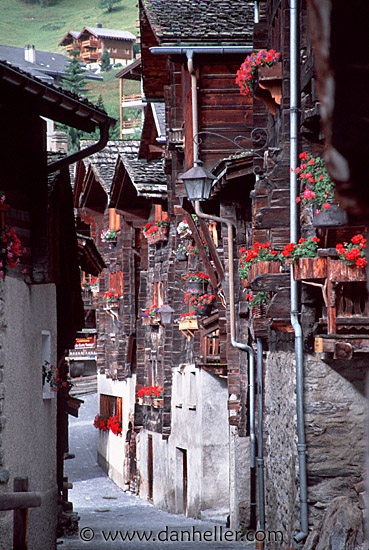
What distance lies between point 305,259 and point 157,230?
16870mm

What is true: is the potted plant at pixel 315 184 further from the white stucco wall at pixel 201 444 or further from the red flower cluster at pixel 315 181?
the white stucco wall at pixel 201 444

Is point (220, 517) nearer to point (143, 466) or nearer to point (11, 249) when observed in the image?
point (143, 466)

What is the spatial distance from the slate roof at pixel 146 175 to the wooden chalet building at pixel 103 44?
99975 mm

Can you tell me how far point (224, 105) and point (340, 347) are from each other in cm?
756

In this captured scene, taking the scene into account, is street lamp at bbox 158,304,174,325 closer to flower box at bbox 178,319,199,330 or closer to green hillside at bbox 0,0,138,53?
Answer: flower box at bbox 178,319,199,330

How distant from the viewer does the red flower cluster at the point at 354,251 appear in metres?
8.54

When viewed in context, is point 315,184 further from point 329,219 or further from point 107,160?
point 107,160

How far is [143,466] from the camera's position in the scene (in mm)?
27984

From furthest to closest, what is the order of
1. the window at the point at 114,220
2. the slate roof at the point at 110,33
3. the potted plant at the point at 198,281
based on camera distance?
the slate roof at the point at 110,33, the window at the point at 114,220, the potted plant at the point at 198,281

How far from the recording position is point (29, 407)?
1204 cm

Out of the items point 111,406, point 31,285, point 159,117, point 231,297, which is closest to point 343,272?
point 31,285

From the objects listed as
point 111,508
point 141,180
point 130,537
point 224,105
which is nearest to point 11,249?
point 224,105

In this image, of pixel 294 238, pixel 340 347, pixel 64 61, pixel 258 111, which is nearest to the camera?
pixel 340 347

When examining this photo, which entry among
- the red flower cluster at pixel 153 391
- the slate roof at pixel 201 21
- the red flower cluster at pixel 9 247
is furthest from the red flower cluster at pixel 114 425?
the red flower cluster at pixel 9 247
